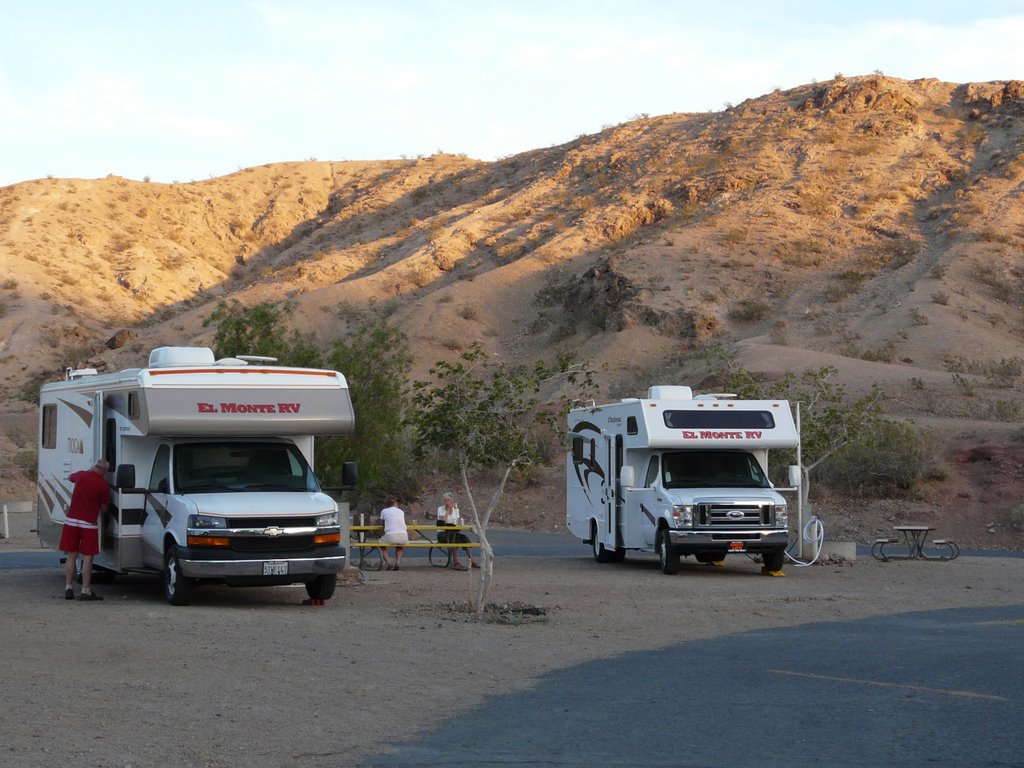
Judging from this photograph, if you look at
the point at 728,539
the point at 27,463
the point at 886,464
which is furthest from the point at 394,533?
the point at 27,463

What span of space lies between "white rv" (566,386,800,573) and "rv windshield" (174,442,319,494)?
5.82 meters

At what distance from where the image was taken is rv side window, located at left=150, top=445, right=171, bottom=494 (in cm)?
1605

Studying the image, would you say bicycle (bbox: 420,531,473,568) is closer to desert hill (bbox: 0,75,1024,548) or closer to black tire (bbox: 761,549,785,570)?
black tire (bbox: 761,549,785,570)

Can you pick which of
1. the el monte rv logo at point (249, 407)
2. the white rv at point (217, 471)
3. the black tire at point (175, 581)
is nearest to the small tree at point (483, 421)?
the white rv at point (217, 471)

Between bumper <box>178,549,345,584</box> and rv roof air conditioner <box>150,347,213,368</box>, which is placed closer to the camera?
bumper <box>178,549,345,584</box>

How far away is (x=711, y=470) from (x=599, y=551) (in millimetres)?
3250

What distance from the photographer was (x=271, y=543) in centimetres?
1529

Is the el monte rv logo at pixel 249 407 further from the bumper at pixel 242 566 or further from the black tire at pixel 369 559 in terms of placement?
the black tire at pixel 369 559

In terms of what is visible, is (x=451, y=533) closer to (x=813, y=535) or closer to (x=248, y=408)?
(x=813, y=535)

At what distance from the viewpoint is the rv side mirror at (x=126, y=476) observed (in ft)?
51.8

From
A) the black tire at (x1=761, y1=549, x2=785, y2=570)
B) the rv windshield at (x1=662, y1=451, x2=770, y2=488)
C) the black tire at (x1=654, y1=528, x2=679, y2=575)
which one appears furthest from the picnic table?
the black tire at (x1=654, y1=528, x2=679, y2=575)

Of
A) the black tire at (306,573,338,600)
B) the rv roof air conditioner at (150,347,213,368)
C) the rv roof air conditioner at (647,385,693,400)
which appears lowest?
the black tire at (306,573,338,600)

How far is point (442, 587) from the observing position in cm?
1902

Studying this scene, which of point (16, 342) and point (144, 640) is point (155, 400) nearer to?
point (144, 640)
